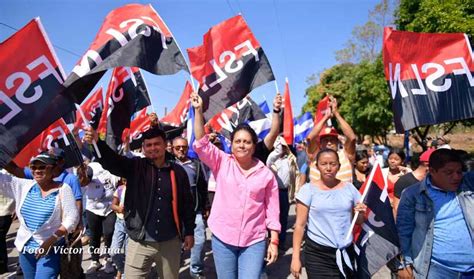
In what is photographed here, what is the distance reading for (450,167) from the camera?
2811 mm

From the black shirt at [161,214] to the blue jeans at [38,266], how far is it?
84cm

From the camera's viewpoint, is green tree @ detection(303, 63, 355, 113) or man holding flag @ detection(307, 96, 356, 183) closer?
man holding flag @ detection(307, 96, 356, 183)

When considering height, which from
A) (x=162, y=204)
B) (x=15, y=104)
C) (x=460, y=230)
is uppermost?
(x=15, y=104)

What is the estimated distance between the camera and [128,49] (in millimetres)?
3621

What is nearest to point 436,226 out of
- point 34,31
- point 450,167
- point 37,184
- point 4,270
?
point 450,167

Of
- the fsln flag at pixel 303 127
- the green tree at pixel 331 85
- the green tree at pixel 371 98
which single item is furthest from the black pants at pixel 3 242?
the green tree at pixel 331 85

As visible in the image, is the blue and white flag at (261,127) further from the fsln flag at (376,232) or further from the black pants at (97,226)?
the fsln flag at (376,232)

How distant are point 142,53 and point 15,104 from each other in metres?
1.23

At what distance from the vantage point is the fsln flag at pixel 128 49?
11.0 ft

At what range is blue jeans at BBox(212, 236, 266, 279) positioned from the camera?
121 inches

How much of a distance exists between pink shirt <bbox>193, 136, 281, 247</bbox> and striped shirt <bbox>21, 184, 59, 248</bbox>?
1417mm

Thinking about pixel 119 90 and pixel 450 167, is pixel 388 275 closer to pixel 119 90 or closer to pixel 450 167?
pixel 450 167

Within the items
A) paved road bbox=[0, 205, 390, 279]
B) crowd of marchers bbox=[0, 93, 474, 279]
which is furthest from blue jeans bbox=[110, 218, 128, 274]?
crowd of marchers bbox=[0, 93, 474, 279]

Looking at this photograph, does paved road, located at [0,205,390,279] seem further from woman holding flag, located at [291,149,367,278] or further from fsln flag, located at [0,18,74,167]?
fsln flag, located at [0,18,74,167]
